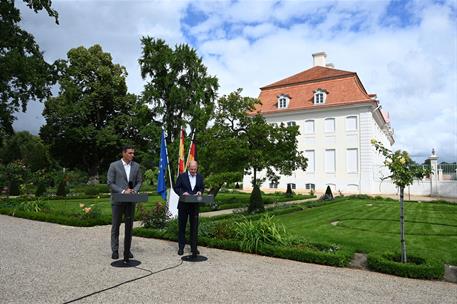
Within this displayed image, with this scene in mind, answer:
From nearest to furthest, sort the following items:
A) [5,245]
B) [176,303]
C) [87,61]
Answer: [176,303] → [5,245] → [87,61]

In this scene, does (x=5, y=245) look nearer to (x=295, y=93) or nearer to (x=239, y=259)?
(x=239, y=259)

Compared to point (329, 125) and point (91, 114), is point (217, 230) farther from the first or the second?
point (91, 114)

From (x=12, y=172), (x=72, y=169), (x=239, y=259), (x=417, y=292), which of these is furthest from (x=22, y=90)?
(x=72, y=169)

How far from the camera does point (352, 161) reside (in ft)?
107

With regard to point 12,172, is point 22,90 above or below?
above

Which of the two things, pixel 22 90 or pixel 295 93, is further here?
pixel 295 93

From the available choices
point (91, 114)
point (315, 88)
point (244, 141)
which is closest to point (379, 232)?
point (244, 141)

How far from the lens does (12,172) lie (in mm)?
22172

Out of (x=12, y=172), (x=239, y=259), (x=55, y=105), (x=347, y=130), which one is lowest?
(x=239, y=259)

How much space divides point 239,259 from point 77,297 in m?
3.13

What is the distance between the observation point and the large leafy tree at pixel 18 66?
17.9m

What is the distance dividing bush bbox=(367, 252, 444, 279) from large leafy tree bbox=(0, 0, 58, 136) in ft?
59.4

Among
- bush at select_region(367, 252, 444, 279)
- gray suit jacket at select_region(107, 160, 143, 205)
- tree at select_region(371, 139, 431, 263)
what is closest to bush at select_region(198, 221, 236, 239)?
gray suit jacket at select_region(107, 160, 143, 205)

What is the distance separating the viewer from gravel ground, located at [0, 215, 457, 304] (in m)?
4.44
